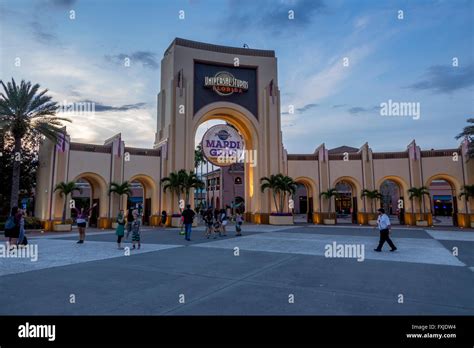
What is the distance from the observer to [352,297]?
5625 millimetres

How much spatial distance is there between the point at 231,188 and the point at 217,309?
2337 inches

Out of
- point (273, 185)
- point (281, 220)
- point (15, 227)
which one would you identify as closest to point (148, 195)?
point (273, 185)

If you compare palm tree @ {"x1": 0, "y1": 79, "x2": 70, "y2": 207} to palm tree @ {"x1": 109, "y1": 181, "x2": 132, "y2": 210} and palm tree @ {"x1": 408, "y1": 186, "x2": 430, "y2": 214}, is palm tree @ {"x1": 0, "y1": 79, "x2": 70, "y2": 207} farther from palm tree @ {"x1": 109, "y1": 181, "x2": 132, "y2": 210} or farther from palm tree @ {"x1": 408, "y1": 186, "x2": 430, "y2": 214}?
palm tree @ {"x1": 408, "y1": 186, "x2": 430, "y2": 214}

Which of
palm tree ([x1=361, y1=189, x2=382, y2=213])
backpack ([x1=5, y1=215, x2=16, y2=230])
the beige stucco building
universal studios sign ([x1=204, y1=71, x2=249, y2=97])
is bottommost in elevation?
backpack ([x1=5, y1=215, x2=16, y2=230])

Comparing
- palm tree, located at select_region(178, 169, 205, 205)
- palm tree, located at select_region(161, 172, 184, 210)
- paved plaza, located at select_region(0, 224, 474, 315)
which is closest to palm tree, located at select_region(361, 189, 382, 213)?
palm tree, located at select_region(178, 169, 205, 205)

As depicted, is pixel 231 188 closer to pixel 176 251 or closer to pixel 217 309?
pixel 176 251

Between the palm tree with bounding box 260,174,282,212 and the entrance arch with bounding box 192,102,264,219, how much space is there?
91 cm

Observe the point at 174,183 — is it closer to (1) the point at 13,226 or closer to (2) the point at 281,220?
(2) the point at 281,220

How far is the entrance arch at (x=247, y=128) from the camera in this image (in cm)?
3000

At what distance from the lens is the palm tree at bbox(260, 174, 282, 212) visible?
29.5 meters

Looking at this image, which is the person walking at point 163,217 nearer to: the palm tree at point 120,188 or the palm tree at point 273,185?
the palm tree at point 120,188
